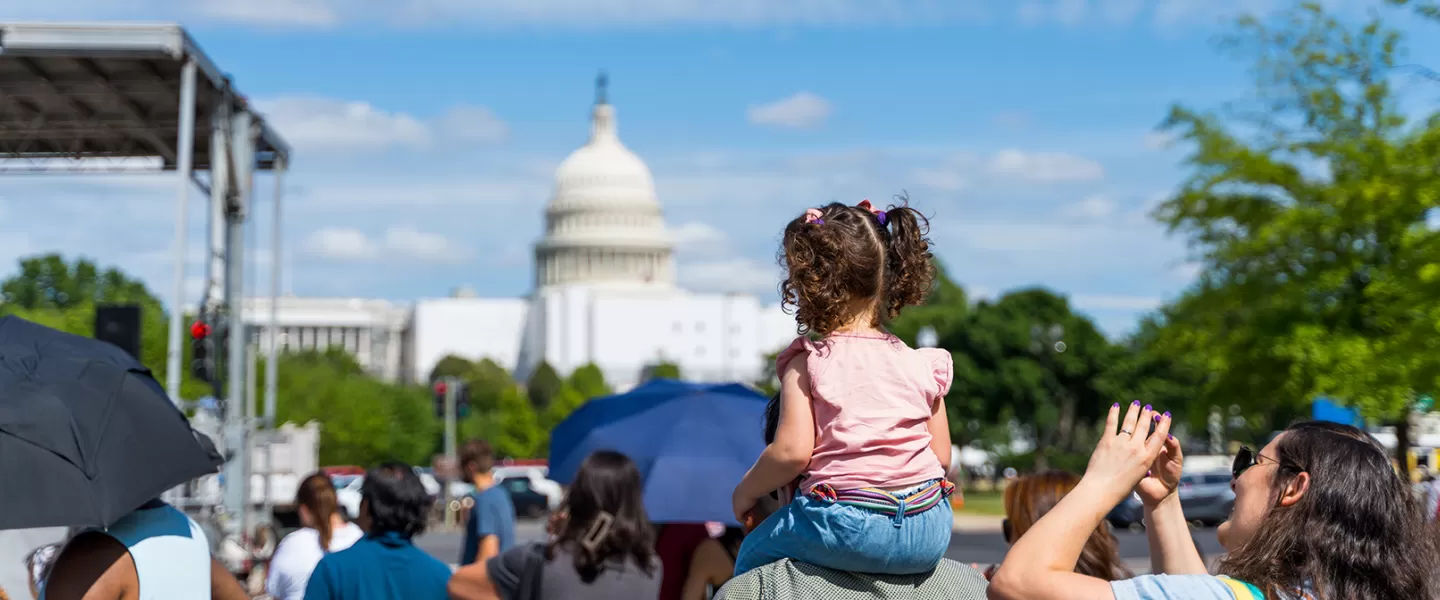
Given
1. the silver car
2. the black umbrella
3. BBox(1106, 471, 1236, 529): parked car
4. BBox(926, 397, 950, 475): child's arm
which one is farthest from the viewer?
the silver car

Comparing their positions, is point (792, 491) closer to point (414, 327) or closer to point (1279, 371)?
point (1279, 371)

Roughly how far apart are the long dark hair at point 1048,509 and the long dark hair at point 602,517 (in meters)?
1.18

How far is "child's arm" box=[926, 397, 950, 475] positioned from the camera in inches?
134

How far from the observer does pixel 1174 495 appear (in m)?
3.62

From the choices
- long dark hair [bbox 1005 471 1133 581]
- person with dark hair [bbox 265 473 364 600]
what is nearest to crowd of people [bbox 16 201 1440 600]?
long dark hair [bbox 1005 471 1133 581]

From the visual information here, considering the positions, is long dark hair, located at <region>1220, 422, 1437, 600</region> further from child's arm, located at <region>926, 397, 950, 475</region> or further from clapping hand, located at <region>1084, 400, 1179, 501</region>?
child's arm, located at <region>926, 397, 950, 475</region>

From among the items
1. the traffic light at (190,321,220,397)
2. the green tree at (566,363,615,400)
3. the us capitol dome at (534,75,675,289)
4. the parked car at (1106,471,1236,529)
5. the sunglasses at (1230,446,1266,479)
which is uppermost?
the us capitol dome at (534,75,675,289)

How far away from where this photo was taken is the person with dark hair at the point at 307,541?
7.66m

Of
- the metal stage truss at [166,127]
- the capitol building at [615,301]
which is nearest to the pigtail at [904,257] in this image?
the metal stage truss at [166,127]

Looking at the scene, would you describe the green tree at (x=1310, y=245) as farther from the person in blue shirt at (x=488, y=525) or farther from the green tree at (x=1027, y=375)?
the green tree at (x=1027, y=375)

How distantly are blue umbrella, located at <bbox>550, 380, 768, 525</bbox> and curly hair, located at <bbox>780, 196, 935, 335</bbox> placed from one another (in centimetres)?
393

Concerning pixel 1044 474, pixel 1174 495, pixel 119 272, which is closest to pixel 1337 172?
pixel 1044 474

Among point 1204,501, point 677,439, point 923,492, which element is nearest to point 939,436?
point 923,492

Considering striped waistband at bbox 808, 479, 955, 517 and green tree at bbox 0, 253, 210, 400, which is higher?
green tree at bbox 0, 253, 210, 400
